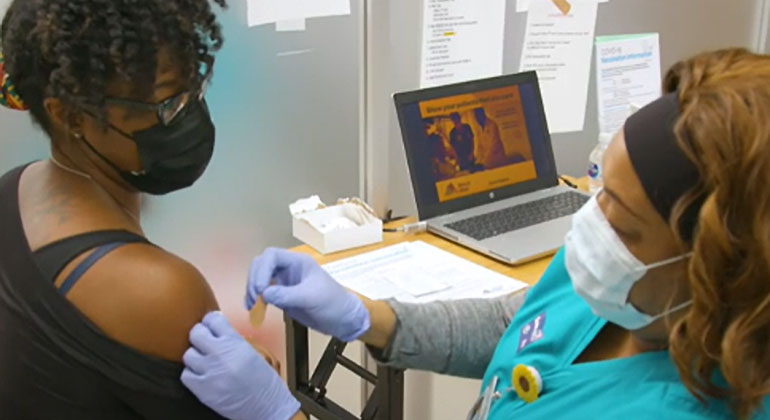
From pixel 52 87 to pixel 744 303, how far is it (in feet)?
2.62

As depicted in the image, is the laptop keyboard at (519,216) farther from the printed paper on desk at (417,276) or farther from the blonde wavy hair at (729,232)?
the blonde wavy hair at (729,232)

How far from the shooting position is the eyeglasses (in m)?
0.99

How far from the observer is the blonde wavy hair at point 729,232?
81 cm

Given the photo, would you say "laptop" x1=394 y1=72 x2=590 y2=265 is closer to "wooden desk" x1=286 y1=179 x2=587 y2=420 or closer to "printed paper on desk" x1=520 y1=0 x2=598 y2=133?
"wooden desk" x1=286 y1=179 x2=587 y2=420

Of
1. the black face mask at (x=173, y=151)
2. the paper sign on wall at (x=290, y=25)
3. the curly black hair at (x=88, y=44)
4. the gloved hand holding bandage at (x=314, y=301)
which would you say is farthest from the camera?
the paper sign on wall at (x=290, y=25)

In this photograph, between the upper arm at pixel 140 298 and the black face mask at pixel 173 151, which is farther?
the black face mask at pixel 173 151

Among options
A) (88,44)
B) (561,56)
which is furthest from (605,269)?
(561,56)

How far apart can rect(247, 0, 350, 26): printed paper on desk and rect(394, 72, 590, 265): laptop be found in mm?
267

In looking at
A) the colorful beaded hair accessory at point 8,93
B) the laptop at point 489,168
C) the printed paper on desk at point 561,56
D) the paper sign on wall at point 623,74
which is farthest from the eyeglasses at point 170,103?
the paper sign on wall at point 623,74

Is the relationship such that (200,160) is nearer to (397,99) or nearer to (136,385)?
(136,385)

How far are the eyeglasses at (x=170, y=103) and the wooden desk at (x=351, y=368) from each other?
780 mm

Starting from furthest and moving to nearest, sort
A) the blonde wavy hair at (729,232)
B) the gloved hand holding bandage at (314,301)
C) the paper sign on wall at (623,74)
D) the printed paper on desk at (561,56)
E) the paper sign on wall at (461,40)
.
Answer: the paper sign on wall at (623,74) < the printed paper on desk at (561,56) < the paper sign on wall at (461,40) < the gloved hand holding bandage at (314,301) < the blonde wavy hair at (729,232)

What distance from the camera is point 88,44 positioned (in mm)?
927

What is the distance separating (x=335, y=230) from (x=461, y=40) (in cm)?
64
